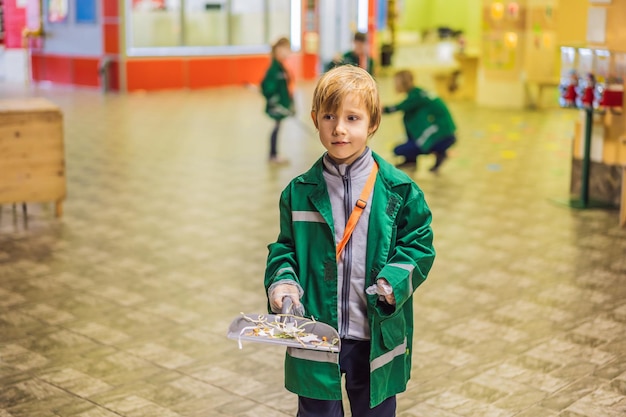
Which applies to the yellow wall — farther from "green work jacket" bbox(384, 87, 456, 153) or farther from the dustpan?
the dustpan

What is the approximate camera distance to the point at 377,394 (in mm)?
2801

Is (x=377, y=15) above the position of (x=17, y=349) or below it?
above

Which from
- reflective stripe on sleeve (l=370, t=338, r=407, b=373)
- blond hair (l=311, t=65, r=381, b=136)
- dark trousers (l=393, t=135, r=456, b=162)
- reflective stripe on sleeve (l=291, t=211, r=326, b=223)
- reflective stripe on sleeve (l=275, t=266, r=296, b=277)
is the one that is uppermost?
blond hair (l=311, t=65, r=381, b=136)

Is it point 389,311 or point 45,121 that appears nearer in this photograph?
point 389,311

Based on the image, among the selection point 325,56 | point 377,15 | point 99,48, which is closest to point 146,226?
point 99,48

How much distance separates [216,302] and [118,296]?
0.63m

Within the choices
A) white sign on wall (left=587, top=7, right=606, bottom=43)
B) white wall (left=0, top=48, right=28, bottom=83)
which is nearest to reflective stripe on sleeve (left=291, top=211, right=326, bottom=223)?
white sign on wall (left=587, top=7, right=606, bottom=43)

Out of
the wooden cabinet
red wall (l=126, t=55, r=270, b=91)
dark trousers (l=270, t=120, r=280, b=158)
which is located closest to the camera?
the wooden cabinet

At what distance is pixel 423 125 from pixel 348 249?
747 centimetres

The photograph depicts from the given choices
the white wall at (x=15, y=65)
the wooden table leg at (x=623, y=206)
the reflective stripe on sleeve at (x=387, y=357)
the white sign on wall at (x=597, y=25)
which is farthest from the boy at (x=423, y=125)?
the white wall at (x=15, y=65)

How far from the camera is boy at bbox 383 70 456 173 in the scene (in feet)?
32.9

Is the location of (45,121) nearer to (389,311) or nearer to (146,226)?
(146,226)

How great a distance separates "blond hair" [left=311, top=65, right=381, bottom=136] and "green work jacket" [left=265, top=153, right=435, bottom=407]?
20 centimetres

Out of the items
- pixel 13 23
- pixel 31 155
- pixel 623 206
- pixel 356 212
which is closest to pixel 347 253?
pixel 356 212
